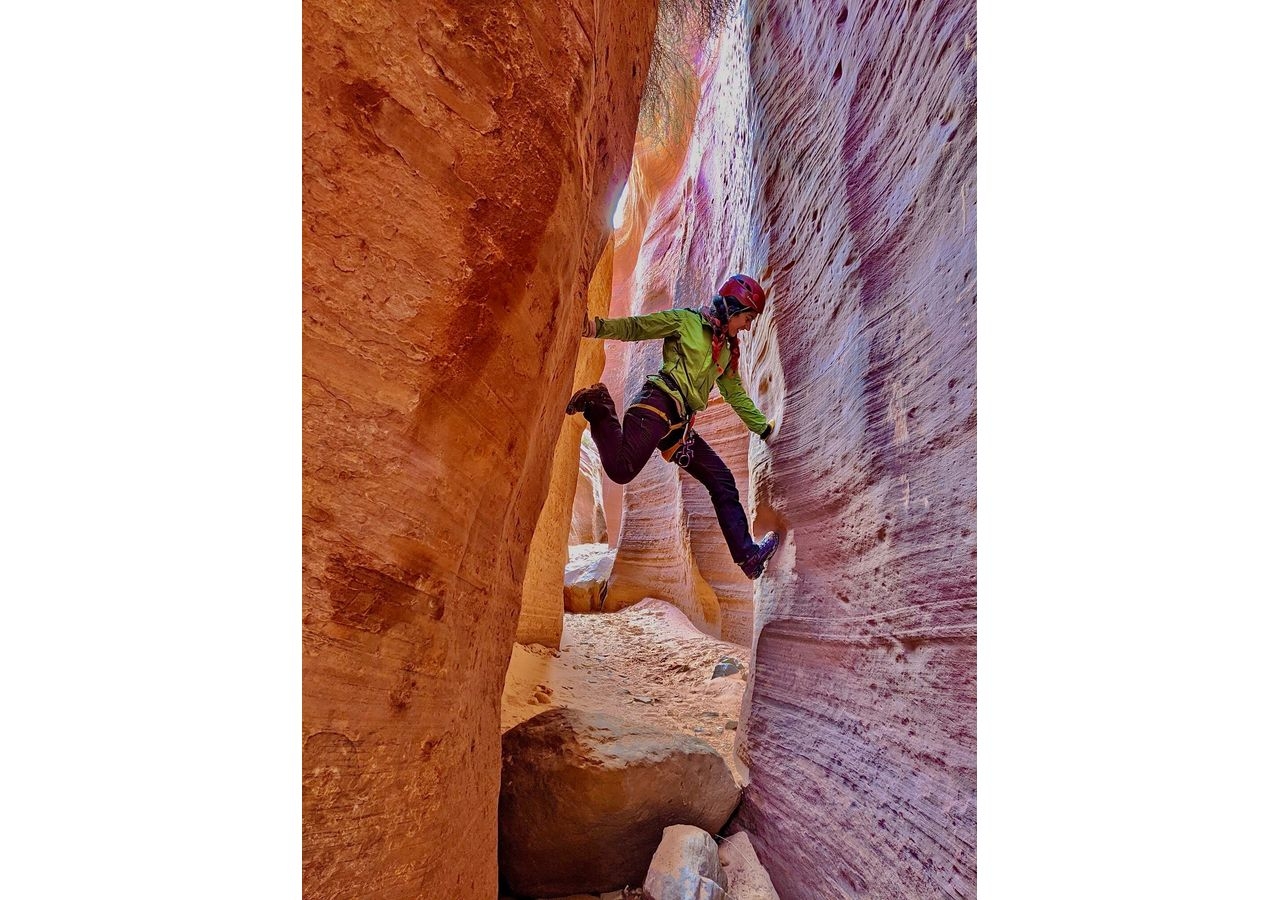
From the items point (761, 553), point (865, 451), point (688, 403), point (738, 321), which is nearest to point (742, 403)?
point (688, 403)

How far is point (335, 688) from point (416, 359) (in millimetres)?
713

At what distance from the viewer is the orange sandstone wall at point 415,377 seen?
1.16 meters

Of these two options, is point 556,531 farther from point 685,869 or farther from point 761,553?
point 685,869

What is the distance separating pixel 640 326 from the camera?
3537mm

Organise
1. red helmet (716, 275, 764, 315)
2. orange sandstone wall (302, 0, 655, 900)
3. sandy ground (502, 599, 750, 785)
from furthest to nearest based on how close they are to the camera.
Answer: sandy ground (502, 599, 750, 785)
red helmet (716, 275, 764, 315)
orange sandstone wall (302, 0, 655, 900)

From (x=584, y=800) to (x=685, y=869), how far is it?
535mm

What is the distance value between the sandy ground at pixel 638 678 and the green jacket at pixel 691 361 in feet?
7.23

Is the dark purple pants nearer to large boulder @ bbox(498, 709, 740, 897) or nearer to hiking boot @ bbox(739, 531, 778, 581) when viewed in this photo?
hiking boot @ bbox(739, 531, 778, 581)

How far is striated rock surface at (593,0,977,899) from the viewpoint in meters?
2.10

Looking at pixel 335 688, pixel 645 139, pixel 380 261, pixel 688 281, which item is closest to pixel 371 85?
pixel 380 261

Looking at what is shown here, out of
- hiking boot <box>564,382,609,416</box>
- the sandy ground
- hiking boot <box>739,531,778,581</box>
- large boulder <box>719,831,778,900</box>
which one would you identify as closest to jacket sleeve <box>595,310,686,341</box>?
hiking boot <box>564,382,609,416</box>

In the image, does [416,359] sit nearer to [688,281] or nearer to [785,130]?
[785,130]

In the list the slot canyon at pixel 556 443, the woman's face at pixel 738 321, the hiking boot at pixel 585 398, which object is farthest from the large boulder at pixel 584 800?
the woman's face at pixel 738 321

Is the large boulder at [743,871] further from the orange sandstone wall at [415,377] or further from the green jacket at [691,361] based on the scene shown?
the green jacket at [691,361]
